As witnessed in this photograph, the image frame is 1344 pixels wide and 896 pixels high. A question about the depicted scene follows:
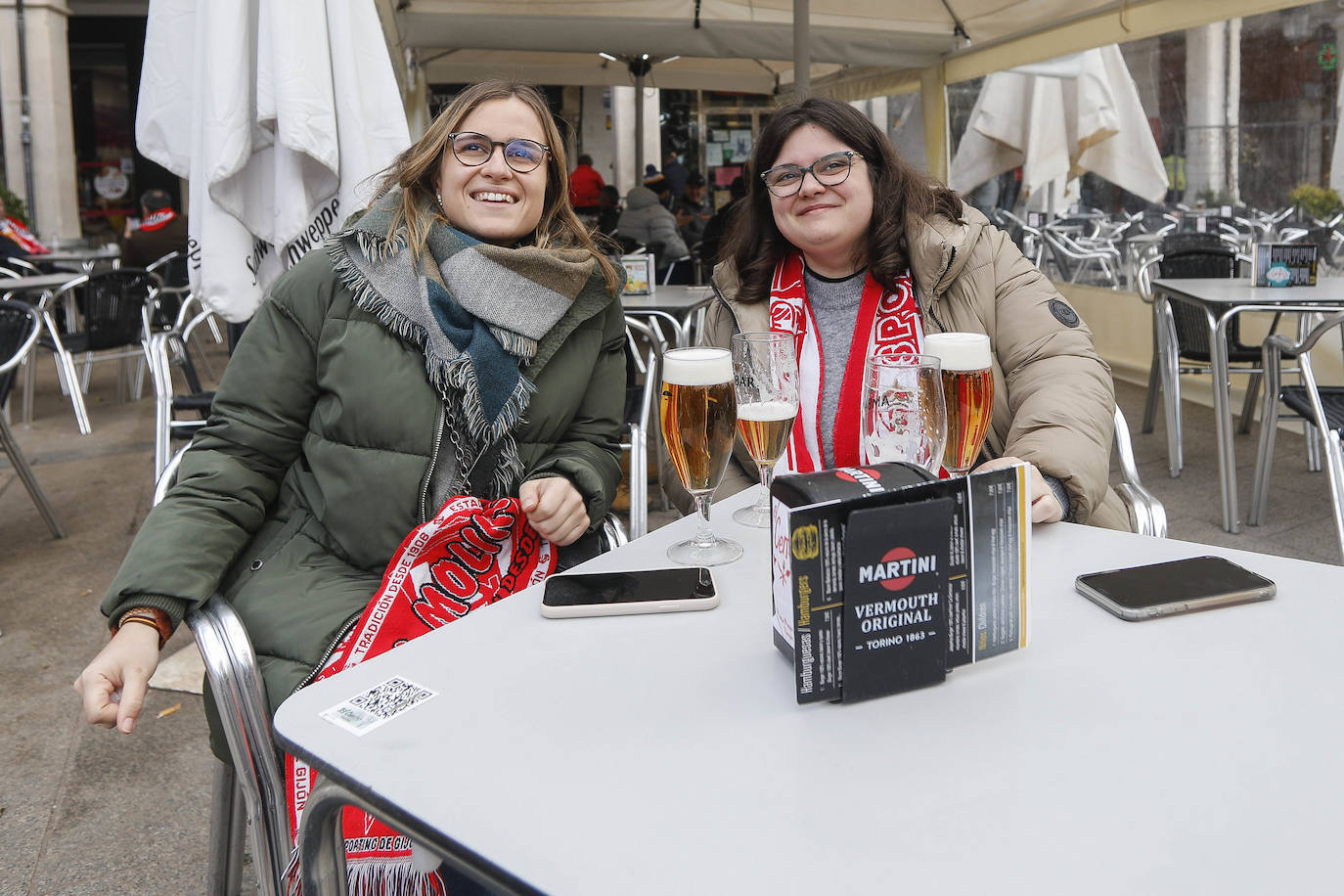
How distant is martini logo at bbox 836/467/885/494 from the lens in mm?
798

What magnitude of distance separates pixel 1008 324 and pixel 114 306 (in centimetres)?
571

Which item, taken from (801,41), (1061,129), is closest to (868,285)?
(801,41)

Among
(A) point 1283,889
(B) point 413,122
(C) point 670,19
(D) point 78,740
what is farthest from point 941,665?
(B) point 413,122

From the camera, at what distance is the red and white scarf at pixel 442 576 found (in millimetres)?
1287

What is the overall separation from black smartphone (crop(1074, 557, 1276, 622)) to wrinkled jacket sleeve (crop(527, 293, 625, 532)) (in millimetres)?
741

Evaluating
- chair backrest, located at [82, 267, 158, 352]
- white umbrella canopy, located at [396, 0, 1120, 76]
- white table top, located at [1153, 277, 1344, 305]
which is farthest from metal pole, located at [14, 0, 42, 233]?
white table top, located at [1153, 277, 1344, 305]

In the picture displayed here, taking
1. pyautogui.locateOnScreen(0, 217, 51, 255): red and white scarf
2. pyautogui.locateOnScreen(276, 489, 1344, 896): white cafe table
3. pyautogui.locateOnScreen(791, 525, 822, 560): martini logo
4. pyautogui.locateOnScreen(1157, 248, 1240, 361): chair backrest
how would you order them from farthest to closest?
pyautogui.locateOnScreen(0, 217, 51, 255): red and white scarf
pyautogui.locateOnScreen(1157, 248, 1240, 361): chair backrest
pyautogui.locateOnScreen(791, 525, 822, 560): martini logo
pyautogui.locateOnScreen(276, 489, 1344, 896): white cafe table

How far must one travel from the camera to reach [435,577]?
134 cm

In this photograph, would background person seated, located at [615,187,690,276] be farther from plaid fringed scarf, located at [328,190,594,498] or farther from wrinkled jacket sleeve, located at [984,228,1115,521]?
plaid fringed scarf, located at [328,190,594,498]

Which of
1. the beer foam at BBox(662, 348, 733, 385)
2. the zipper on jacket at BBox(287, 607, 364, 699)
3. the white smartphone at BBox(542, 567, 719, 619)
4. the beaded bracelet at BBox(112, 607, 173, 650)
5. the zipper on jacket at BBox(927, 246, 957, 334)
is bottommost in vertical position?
the zipper on jacket at BBox(287, 607, 364, 699)

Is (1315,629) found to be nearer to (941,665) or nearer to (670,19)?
(941,665)

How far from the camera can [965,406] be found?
114 centimetres

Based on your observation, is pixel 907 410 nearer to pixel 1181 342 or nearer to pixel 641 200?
pixel 1181 342

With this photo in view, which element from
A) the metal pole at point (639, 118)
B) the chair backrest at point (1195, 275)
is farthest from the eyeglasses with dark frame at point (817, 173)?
the metal pole at point (639, 118)
